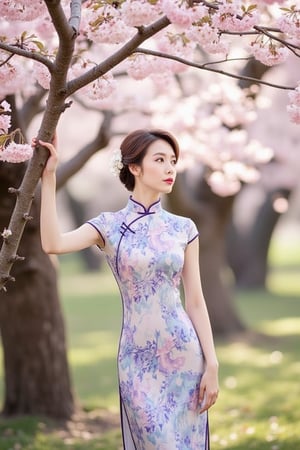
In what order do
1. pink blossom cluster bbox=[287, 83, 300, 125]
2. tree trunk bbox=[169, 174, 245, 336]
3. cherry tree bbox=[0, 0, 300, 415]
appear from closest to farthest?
cherry tree bbox=[0, 0, 300, 415] → pink blossom cluster bbox=[287, 83, 300, 125] → tree trunk bbox=[169, 174, 245, 336]

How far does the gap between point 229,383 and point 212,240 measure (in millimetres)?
3007

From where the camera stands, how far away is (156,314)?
3.43 m

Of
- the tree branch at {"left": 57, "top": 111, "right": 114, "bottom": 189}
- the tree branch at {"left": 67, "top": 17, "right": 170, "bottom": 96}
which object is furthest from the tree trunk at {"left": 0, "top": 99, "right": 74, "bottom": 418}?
the tree branch at {"left": 67, "top": 17, "right": 170, "bottom": 96}

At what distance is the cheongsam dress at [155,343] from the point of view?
3.41 meters

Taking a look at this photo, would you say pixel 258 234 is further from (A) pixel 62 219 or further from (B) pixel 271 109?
(A) pixel 62 219

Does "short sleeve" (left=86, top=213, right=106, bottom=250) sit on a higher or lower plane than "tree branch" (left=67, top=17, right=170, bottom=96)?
lower

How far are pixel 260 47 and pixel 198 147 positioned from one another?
4.42m

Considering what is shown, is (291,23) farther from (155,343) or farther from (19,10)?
(155,343)

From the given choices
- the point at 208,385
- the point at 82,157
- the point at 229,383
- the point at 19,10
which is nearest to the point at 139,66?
the point at 19,10

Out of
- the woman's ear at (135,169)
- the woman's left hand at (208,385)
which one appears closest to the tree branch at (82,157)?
the woman's ear at (135,169)

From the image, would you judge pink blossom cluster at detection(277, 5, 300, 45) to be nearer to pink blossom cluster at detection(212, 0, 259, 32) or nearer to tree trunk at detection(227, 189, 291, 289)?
pink blossom cluster at detection(212, 0, 259, 32)

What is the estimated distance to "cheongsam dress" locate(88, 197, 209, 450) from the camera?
3408mm

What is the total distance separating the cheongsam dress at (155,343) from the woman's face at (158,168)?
18cm

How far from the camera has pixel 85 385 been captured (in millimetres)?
8555
